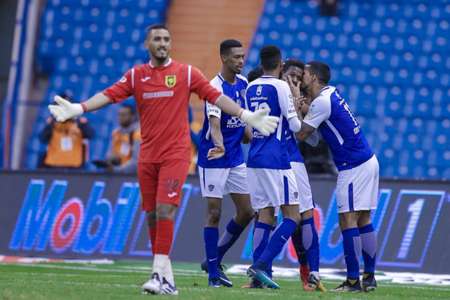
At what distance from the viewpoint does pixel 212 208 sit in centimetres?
1269

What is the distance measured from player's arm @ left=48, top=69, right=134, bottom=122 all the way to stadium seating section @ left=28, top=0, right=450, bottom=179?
34.6 feet

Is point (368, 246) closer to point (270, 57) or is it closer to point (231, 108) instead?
point (270, 57)

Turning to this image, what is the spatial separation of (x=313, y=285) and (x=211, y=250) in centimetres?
110

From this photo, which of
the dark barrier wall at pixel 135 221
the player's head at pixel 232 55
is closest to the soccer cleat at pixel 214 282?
the player's head at pixel 232 55

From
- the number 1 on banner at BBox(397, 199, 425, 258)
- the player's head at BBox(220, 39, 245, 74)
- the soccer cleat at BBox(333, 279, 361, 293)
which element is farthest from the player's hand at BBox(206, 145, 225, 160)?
the number 1 on banner at BBox(397, 199, 425, 258)

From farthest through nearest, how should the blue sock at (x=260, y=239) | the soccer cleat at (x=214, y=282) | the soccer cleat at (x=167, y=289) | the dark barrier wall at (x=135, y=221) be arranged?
the dark barrier wall at (x=135, y=221), the soccer cleat at (x=214, y=282), the blue sock at (x=260, y=239), the soccer cleat at (x=167, y=289)

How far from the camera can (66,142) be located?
65.5ft

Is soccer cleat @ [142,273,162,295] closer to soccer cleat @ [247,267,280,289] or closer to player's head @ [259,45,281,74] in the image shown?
soccer cleat @ [247,267,280,289]

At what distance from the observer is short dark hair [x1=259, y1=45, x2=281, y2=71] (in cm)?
1188

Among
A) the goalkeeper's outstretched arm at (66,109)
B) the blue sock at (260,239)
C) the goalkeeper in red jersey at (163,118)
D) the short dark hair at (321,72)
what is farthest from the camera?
the short dark hair at (321,72)

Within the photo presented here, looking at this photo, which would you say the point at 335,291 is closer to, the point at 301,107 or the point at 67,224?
the point at 301,107

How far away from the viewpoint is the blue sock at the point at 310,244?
40.1 feet

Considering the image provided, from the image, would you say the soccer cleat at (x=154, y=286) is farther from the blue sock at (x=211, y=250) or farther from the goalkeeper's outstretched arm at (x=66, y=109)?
the blue sock at (x=211, y=250)

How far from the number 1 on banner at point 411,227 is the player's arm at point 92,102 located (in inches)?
259
